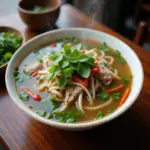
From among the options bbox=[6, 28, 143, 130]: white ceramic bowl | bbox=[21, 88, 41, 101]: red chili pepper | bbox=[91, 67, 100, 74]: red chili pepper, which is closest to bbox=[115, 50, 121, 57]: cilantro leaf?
bbox=[6, 28, 143, 130]: white ceramic bowl

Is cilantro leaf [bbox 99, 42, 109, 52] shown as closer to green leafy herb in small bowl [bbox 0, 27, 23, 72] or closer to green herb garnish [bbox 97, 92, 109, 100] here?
green herb garnish [bbox 97, 92, 109, 100]

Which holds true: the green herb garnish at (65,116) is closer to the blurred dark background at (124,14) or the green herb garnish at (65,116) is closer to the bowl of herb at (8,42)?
the bowl of herb at (8,42)

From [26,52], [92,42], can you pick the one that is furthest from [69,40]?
[26,52]

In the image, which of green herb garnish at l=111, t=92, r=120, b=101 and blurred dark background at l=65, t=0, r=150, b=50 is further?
blurred dark background at l=65, t=0, r=150, b=50

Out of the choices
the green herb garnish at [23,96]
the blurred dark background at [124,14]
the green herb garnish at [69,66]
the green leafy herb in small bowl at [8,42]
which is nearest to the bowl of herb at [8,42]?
the green leafy herb in small bowl at [8,42]

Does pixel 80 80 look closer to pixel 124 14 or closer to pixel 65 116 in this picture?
pixel 65 116

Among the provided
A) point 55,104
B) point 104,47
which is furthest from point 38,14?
point 55,104
